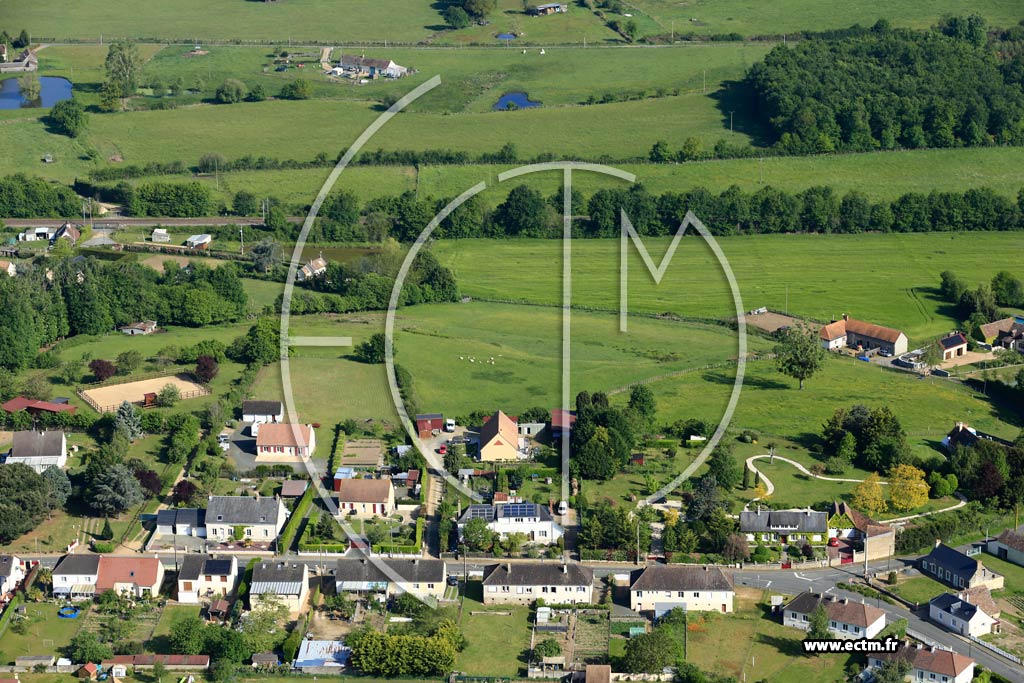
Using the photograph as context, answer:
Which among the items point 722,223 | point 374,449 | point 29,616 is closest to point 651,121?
point 722,223

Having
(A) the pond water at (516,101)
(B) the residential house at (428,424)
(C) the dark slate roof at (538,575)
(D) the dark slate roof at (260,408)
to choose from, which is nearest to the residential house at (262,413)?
(D) the dark slate roof at (260,408)

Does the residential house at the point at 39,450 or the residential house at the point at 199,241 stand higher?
the residential house at the point at 199,241

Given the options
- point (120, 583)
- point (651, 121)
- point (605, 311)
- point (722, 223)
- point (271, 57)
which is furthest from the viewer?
point (271, 57)

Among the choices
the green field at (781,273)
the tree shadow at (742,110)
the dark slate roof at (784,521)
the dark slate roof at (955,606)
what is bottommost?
the dark slate roof at (955,606)

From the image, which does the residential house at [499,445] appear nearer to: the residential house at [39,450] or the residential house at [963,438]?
the residential house at [39,450]

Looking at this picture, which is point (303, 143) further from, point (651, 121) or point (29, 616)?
point (29, 616)

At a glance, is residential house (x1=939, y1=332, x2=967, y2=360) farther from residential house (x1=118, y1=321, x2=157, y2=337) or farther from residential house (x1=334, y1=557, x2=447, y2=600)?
residential house (x1=118, y1=321, x2=157, y2=337)

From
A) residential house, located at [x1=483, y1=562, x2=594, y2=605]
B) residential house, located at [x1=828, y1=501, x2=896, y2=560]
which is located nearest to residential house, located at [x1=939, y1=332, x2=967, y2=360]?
residential house, located at [x1=828, y1=501, x2=896, y2=560]
